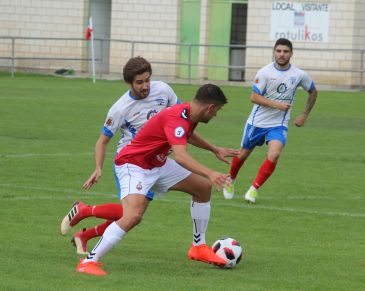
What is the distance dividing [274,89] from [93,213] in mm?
5365

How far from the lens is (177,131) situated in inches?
377

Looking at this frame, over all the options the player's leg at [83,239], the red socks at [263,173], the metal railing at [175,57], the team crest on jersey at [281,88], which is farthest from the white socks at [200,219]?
the metal railing at [175,57]

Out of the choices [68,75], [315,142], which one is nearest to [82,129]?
[315,142]

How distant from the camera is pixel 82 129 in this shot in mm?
23438

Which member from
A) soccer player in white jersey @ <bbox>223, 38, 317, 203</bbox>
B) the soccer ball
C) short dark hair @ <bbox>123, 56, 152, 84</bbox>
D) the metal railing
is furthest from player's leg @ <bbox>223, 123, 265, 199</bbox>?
the metal railing

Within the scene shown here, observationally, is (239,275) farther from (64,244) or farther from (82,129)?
(82,129)

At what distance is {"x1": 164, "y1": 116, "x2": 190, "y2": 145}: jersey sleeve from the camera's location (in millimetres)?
9539

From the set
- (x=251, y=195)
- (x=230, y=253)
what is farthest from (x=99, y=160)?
(x=251, y=195)

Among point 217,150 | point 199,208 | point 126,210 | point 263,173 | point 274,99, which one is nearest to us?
point 126,210

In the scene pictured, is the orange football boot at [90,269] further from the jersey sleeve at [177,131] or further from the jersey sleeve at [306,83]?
the jersey sleeve at [306,83]

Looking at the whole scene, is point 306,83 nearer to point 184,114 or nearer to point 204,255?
point 204,255

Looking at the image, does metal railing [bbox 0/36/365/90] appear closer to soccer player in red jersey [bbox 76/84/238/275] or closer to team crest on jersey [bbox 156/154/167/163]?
soccer player in red jersey [bbox 76/84/238/275]

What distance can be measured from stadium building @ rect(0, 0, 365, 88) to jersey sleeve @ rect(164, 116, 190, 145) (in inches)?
1107

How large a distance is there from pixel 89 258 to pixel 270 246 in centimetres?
244
